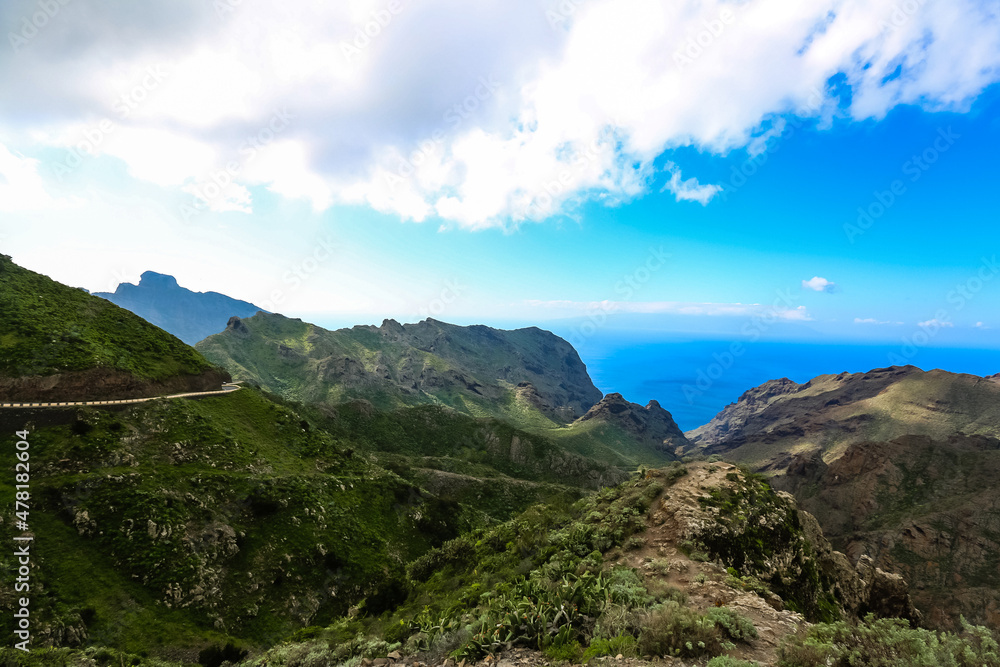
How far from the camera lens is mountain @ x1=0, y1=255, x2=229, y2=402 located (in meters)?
35.9

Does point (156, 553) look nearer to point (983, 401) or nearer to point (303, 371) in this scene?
point (303, 371)

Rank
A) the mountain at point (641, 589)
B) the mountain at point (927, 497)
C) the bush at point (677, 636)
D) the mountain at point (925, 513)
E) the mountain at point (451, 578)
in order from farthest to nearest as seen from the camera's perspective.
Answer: the mountain at point (927, 497), the mountain at point (925, 513), the mountain at point (451, 578), the mountain at point (641, 589), the bush at point (677, 636)

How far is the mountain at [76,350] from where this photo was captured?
35906mm

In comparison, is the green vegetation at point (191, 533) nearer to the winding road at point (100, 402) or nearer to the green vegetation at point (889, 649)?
the winding road at point (100, 402)

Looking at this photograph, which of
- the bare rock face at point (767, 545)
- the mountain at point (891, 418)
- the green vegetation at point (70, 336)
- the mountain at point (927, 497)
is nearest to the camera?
the bare rock face at point (767, 545)

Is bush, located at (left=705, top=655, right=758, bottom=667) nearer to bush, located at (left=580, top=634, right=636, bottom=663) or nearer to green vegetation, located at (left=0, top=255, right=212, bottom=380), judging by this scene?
bush, located at (left=580, top=634, right=636, bottom=663)

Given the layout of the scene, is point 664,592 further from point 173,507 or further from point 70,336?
point 70,336

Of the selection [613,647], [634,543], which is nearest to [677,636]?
[613,647]

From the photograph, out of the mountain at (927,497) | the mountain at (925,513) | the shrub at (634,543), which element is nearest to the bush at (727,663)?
the shrub at (634,543)

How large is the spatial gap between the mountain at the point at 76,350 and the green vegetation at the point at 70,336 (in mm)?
64

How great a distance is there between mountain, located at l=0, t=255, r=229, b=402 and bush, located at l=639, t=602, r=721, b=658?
52.2m

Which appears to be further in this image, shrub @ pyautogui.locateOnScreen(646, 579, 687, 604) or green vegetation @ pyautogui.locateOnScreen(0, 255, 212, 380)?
green vegetation @ pyautogui.locateOnScreen(0, 255, 212, 380)

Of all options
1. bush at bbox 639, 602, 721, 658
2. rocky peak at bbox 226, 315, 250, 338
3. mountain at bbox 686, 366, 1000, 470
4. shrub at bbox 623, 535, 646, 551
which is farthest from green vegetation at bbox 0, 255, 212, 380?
mountain at bbox 686, 366, 1000, 470

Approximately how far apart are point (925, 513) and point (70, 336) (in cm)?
13233
